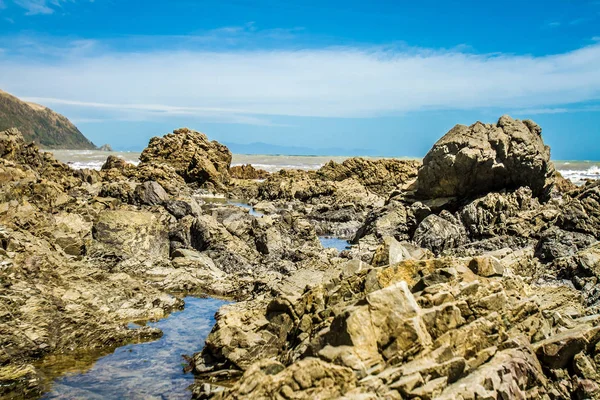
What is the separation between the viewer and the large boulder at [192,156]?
55.8 m

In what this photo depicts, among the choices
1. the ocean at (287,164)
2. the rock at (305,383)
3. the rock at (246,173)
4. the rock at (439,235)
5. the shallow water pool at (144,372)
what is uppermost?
the ocean at (287,164)

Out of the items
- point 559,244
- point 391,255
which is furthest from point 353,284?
point 559,244

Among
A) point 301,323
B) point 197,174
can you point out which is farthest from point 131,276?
point 197,174

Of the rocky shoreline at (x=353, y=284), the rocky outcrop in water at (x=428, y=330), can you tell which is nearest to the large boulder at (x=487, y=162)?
the rocky shoreline at (x=353, y=284)

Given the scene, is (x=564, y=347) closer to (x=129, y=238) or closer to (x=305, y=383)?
(x=305, y=383)

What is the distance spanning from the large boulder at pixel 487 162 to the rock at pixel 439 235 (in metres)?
3.59

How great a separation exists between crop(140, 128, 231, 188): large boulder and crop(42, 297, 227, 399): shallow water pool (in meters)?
41.8

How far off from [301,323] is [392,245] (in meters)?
3.56

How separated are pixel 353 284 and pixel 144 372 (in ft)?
15.8

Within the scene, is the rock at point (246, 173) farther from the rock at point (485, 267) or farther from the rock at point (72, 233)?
the rock at point (485, 267)

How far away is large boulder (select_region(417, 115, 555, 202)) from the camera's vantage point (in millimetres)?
25625

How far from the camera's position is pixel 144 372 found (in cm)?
1121

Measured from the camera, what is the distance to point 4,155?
114ft

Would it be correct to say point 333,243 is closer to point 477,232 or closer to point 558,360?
point 477,232
